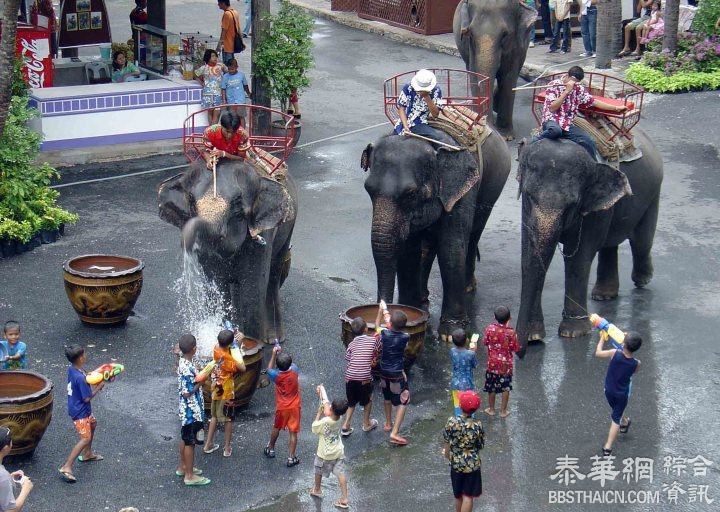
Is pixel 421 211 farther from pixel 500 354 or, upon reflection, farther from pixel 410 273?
pixel 500 354

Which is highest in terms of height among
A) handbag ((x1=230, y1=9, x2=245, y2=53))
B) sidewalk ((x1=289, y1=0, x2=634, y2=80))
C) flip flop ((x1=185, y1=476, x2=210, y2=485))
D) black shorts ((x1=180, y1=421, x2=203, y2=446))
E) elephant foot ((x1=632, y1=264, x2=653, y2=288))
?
handbag ((x1=230, y1=9, x2=245, y2=53))

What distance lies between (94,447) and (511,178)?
31.1ft

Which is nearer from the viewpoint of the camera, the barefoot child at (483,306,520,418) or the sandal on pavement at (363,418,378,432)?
the sandal on pavement at (363,418,378,432)

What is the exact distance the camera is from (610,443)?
10805 mm

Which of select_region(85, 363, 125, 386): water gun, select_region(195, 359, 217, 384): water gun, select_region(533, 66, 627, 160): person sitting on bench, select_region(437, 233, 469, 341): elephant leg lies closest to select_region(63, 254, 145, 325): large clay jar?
select_region(85, 363, 125, 386): water gun

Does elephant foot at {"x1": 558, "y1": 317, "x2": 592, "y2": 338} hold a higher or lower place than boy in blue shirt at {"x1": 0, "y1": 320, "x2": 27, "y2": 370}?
lower

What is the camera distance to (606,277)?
14453 mm

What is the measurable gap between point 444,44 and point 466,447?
19.5 m

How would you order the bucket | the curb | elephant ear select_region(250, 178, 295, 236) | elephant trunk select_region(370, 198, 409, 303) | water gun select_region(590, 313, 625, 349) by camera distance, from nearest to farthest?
water gun select_region(590, 313, 625, 349), elephant ear select_region(250, 178, 295, 236), elephant trunk select_region(370, 198, 409, 303), the bucket, the curb

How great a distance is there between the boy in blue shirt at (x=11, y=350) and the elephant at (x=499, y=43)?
10.8 metres

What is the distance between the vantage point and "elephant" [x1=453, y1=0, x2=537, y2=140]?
20.2m

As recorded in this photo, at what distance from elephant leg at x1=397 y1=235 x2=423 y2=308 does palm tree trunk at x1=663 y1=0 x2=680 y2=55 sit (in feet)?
36.7

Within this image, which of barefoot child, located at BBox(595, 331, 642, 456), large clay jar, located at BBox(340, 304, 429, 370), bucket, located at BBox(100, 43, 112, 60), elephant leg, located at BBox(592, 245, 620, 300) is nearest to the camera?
barefoot child, located at BBox(595, 331, 642, 456)

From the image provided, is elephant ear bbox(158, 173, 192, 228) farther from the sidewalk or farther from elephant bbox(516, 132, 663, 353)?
the sidewalk
